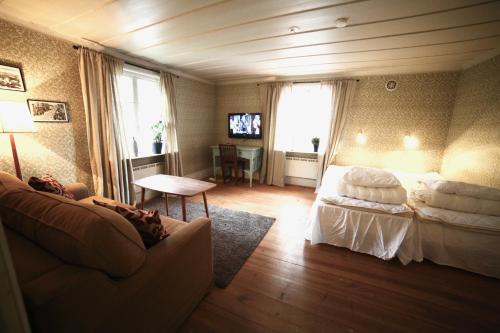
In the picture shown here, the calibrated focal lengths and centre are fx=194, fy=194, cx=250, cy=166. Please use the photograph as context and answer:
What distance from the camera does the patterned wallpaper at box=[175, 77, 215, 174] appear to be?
3840 mm

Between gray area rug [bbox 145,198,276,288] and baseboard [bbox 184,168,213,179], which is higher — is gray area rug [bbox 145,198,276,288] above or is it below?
below

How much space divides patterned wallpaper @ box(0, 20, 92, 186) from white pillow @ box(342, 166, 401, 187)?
3.24 metres

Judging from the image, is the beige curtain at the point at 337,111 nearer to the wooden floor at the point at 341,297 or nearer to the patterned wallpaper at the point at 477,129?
the patterned wallpaper at the point at 477,129

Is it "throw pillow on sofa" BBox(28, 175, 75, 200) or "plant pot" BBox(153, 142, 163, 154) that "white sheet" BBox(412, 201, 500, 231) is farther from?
"plant pot" BBox(153, 142, 163, 154)

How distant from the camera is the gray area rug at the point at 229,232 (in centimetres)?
182

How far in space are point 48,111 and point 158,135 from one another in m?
1.44

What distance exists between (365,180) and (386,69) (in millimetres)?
2232

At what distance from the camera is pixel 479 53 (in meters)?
2.40

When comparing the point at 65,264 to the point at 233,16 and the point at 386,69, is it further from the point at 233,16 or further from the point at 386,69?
the point at 386,69

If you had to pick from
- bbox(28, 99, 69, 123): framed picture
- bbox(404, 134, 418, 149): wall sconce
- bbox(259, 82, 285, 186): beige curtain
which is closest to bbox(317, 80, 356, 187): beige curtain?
bbox(259, 82, 285, 186): beige curtain

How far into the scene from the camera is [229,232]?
2.39 m

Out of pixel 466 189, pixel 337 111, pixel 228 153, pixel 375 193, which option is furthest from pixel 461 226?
pixel 228 153

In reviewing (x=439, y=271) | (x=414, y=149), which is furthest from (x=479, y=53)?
(x=439, y=271)

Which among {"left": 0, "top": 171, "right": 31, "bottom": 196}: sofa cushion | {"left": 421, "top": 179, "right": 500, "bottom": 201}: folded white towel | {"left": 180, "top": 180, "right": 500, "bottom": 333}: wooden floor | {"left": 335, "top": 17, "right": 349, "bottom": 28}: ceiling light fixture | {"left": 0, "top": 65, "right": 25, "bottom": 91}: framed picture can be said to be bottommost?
{"left": 180, "top": 180, "right": 500, "bottom": 333}: wooden floor
